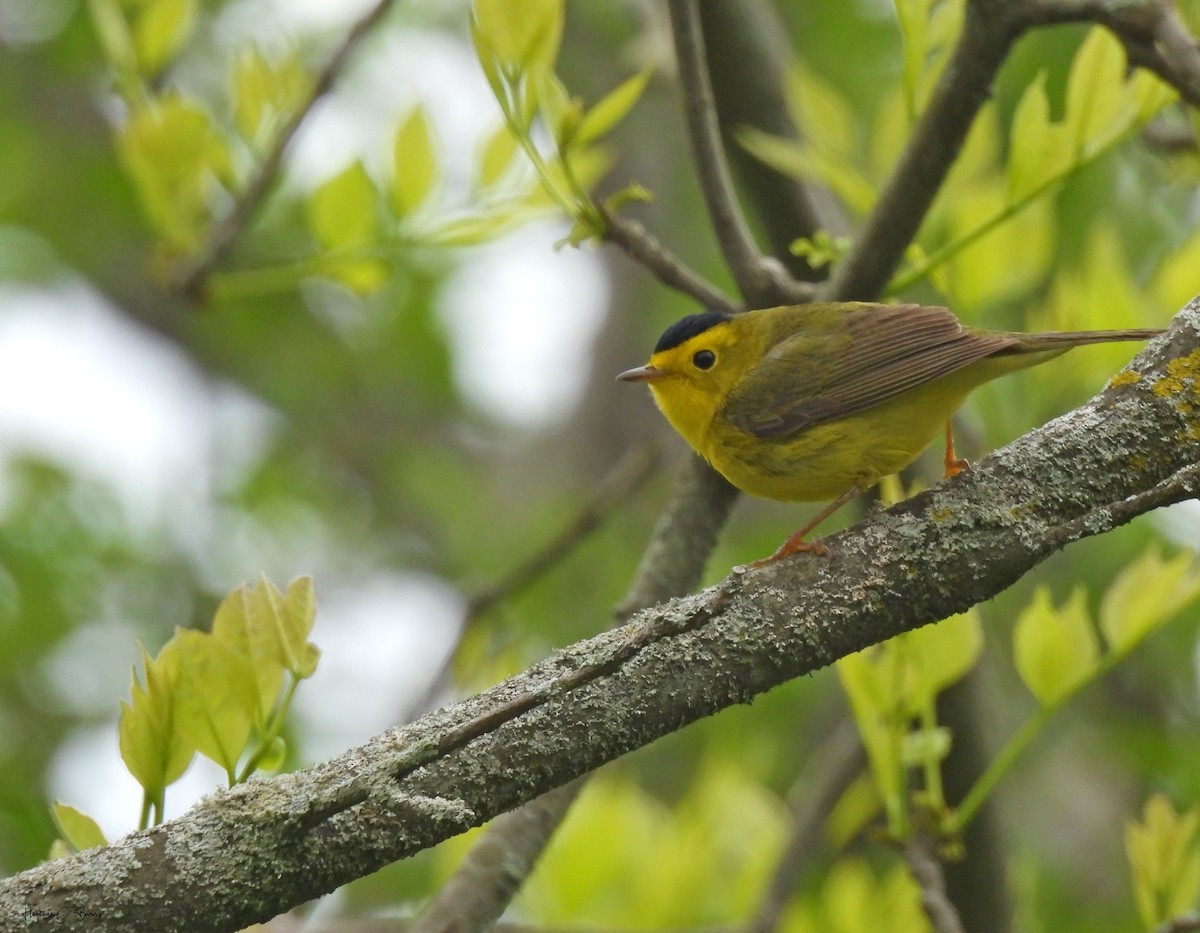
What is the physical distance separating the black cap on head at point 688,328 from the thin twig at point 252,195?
47.4 inches

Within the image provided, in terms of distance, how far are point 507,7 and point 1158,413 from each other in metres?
1.34

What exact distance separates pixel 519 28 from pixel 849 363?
4.38 feet

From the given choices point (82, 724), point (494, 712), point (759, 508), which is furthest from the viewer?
point (759, 508)

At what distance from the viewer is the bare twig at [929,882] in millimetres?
2980

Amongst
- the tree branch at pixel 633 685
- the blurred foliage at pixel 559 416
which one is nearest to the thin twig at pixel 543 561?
the blurred foliage at pixel 559 416

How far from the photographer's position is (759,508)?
8148 millimetres

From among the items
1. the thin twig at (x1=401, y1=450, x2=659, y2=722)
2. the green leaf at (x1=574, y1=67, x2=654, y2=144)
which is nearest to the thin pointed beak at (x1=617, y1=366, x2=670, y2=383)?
the thin twig at (x1=401, y1=450, x2=659, y2=722)

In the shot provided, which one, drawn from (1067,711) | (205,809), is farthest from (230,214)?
(1067,711)

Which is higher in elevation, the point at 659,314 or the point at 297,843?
the point at 659,314

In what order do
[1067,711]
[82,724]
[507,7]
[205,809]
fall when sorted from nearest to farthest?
[205,809], [507,7], [82,724], [1067,711]

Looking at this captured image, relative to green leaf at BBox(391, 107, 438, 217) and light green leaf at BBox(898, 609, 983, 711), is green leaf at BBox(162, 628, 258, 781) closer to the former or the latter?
light green leaf at BBox(898, 609, 983, 711)

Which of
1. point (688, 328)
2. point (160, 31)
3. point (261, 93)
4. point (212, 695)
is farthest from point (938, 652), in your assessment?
point (160, 31)

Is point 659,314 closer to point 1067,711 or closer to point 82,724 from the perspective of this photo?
point 1067,711

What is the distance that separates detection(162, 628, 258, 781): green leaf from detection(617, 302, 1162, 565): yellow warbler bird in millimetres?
1334
